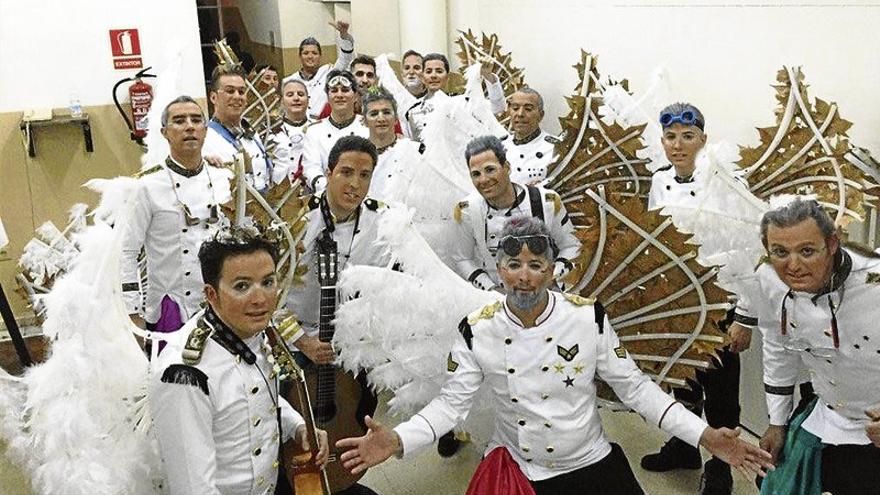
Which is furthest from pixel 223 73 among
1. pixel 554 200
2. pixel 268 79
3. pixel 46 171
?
pixel 46 171

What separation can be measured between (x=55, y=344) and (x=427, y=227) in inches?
70.6

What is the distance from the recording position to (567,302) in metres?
2.43

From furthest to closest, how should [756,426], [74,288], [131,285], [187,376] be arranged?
1. [756,426]
2. [131,285]
3. [74,288]
4. [187,376]

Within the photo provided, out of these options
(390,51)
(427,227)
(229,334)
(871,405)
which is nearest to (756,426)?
(871,405)

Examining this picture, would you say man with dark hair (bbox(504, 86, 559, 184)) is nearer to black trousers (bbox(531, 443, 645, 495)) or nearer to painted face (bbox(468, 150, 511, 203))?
painted face (bbox(468, 150, 511, 203))

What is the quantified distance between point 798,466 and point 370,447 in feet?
4.09

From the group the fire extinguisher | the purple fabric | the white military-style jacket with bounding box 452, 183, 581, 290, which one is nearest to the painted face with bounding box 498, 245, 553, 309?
the white military-style jacket with bounding box 452, 183, 581, 290

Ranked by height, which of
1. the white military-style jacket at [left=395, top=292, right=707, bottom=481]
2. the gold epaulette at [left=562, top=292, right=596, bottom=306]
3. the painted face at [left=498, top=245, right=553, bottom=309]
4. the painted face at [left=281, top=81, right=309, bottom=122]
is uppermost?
the painted face at [left=281, top=81, right=309, bottom=122]

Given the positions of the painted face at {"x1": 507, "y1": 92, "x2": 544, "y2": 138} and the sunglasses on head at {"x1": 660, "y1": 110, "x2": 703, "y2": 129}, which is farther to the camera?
the painted face at {"x1": 507, "y1": 92, "x2": 544, "y2": 138}

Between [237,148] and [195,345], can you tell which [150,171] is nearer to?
[237,148]

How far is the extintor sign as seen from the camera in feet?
19.1

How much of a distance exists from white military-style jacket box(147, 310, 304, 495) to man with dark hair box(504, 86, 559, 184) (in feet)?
8.30

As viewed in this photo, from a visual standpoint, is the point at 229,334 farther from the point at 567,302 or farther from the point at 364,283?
the point at 567,302

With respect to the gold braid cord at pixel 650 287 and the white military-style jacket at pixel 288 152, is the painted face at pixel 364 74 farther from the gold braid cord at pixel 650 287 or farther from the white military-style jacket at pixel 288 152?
the gold braid cord at pixel 650 287
